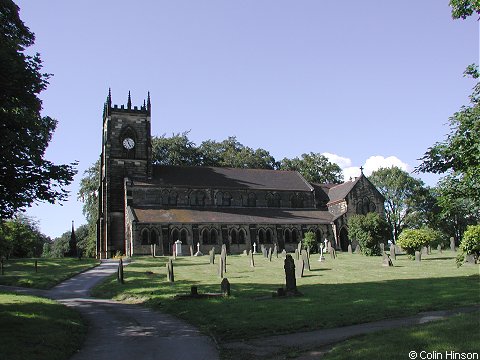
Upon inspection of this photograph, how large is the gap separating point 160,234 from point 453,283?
31939 millimetres

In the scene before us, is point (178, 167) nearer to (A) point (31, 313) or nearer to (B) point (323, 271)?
(B) point (323, 271)

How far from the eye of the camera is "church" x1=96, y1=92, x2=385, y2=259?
46.2 meters

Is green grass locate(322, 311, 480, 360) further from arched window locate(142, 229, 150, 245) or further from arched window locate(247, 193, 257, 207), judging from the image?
arched window locate(247, 193, 257, 207)

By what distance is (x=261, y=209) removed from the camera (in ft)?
178

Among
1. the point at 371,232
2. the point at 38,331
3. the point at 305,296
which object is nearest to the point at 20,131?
the point at 38,331

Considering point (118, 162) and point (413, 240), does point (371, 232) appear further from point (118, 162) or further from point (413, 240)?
point (118, 162)

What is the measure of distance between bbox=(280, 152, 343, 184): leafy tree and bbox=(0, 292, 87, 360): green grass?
6392cm

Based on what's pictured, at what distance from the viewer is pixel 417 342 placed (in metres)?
7.90

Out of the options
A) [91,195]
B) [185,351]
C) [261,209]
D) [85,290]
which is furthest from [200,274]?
[91,195]

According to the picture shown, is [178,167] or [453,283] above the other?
Answer: [178,167]

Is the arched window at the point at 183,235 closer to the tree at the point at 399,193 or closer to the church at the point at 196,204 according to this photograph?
the church at the point at 196,204

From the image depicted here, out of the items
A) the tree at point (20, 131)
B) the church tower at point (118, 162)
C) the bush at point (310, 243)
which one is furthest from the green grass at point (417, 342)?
the church tower at point (118, 162)

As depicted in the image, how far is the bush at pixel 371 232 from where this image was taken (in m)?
36.6

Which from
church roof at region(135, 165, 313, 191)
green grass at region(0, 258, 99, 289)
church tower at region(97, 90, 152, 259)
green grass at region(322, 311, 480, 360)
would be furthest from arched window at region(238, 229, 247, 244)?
green grass at region(322, 311, 480, 360)
